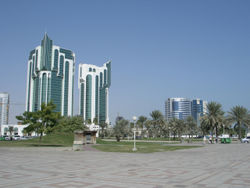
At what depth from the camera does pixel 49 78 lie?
16512 cm

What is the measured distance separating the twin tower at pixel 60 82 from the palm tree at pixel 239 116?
106990mm

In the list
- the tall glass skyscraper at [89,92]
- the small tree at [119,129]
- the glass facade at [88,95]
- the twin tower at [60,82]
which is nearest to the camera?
the small tree at [119,129]

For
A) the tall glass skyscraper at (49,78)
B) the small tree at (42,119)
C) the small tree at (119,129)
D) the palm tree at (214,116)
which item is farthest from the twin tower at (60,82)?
the small tree at (42,119)

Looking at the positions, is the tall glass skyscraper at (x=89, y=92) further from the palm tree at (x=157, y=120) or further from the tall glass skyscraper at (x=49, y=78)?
the palm tree at (x=157, y=120)

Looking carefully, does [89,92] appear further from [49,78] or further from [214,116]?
[214,116]

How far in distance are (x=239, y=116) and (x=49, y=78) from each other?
433ft

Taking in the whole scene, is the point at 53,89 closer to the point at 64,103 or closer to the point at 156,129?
the point at 64,103

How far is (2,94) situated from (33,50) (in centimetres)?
3980

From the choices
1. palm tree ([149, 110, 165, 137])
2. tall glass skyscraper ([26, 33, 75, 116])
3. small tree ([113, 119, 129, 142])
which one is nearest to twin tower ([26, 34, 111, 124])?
tall glass skyscraper ([26, 33, 75, 116])

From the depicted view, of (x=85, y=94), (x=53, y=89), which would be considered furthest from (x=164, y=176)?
(x=85, y=94)

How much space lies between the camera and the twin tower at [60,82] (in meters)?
165

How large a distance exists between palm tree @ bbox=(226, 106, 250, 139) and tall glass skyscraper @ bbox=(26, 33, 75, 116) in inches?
4813

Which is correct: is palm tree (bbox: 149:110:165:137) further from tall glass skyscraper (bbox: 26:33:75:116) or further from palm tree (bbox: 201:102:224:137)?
tall glass skyscraper (bbox: 26:33:75:116)

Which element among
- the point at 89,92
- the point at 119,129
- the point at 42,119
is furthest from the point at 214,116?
the point at 89,92
